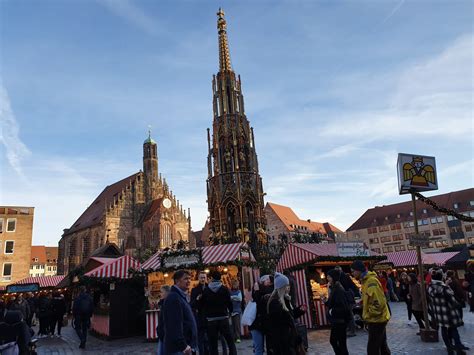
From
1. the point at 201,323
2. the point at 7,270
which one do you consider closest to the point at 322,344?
the point at 201,323

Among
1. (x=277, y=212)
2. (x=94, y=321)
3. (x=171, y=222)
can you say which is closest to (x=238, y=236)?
(x=94, y=321)

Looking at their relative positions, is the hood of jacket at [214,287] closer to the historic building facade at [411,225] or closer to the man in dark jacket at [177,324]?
the man in dark jacket at [177,324]

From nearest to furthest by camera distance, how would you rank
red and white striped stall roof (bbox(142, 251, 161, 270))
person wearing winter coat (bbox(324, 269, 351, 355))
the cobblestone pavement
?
person wearing winter coat (bbox(324, 269, 351, 355)), the cobblestone pavement, red and white striped stall roof (bbox(142, 251, 161, 270))

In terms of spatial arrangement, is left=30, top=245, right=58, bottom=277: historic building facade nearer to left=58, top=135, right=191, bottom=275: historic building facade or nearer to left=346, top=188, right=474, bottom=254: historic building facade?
left=58, top=135, right=191, bottom=275: historic building facade

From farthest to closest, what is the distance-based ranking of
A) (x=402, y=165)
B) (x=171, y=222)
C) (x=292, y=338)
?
(x=171, y=222) < (x=402, y=165) < (x=292, y=338)

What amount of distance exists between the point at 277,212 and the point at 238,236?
1703 inches

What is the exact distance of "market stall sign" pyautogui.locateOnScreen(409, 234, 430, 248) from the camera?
826 cm

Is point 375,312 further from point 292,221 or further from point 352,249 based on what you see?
point 292,221

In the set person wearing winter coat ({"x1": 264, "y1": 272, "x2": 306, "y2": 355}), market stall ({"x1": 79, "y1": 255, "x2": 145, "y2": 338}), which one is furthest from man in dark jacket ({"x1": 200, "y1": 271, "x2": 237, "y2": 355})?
market stall ({"x1": 79, "y1": 255, "x2": 145, "y2": 338})

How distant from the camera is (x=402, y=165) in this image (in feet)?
28.7

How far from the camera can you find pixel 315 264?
1223cm

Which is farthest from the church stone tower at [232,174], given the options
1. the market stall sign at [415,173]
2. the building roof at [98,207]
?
the building roof at [98,207]

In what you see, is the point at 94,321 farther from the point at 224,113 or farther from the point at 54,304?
the point at 224,113

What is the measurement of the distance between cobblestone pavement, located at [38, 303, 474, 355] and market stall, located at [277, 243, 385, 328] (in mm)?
798
